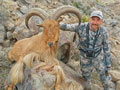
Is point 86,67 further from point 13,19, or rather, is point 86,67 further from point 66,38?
point 13,19

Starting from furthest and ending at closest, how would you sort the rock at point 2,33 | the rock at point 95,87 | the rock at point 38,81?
the rock at point 2,33 < the rock at point 95,87 < the rock at point 38,81

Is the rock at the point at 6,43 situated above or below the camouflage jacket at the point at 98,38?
below

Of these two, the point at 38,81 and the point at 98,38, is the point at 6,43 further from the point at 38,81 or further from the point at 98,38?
the point at 98,38

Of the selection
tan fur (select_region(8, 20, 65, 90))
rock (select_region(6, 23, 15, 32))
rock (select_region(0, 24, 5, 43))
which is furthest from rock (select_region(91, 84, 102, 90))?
rock (select_region(6, 23, 15, 32))

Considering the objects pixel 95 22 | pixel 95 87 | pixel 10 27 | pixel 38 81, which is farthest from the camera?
pixel 10 27

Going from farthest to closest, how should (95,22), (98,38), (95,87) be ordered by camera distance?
1. (95,87)
2. (98,38)
3. (95,22)

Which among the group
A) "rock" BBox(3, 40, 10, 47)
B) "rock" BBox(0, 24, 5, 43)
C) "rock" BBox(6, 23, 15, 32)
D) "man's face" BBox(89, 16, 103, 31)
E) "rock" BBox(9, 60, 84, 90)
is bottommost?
"rock" BBox(9, 60, 84, 90)

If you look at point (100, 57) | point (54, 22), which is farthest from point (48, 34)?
point (100, 57)

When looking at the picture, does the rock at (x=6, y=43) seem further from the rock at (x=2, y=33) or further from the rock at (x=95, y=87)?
the rock at (x=95, y=87)

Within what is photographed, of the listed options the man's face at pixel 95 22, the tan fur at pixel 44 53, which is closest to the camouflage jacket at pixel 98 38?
the man's face at pixel 95 22

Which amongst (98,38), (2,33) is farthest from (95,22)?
(2,33)

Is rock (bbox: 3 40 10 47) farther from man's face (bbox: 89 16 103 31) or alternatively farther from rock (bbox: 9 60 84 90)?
man's face (bbox: 89 16 103 31)

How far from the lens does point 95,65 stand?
18.1ft

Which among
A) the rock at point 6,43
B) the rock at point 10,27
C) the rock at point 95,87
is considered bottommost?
the rock at point 95,87
